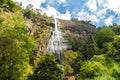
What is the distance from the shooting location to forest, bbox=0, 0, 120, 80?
31.1 m

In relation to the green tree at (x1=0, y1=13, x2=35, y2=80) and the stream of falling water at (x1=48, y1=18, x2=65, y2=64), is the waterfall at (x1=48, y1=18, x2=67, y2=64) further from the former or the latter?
the green tree at (x1=0, y1=13, x2=35, y2=80)

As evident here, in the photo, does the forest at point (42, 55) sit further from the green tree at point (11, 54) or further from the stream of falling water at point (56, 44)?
the stream of falling water at point (56, 44)

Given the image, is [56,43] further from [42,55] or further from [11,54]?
[11,54]

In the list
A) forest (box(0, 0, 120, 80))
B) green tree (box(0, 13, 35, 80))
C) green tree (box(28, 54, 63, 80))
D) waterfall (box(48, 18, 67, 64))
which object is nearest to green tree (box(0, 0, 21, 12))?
forest (box(0, 0, 120, 80))

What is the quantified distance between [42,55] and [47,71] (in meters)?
17.7

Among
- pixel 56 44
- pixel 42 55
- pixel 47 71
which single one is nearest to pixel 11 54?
pixel 47 71

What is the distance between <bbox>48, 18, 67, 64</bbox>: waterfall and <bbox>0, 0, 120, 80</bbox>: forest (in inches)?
63.4

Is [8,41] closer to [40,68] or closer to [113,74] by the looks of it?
[40,68]

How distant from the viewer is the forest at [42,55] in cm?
3108

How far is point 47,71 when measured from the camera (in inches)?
1548

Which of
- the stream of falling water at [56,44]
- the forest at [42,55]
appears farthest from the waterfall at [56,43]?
the forest at [42,55]

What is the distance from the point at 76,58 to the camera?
5900cm

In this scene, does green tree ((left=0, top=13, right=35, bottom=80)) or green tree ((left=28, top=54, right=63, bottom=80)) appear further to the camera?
green tree ((left=28, top=54, right=63, bottom=80))

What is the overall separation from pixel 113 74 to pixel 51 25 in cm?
2519
